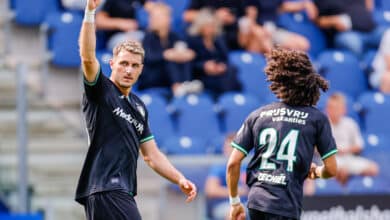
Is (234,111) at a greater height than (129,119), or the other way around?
(129,119)

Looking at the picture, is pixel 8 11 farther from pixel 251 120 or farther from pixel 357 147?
pixel 251 120

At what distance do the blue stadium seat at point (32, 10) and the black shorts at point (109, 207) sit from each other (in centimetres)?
626

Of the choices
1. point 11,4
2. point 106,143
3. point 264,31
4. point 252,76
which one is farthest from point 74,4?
point 106,143

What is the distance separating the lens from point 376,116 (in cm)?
1257

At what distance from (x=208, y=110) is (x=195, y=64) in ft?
2.72

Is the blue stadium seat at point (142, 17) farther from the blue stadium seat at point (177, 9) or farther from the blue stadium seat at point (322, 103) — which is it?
the blue stadium seat at point (322, 103)

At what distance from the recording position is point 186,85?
1196cm

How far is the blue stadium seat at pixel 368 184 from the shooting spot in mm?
10473

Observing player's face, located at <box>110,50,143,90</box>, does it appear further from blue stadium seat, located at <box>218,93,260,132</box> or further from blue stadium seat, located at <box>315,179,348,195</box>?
blue stadium seat, located at <box>218,93,260,132</box>

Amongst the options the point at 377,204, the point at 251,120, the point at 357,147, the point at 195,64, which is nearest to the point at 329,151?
the point at 251,120

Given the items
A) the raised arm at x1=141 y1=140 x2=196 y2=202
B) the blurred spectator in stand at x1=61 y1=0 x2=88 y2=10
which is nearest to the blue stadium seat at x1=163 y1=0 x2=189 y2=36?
the blurred spectator in stand at x1=61 y1=0 x2=88 y2=10

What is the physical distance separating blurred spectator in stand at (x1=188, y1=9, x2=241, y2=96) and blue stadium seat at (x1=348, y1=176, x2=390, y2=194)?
2.24m

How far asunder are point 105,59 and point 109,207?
554 centimetres

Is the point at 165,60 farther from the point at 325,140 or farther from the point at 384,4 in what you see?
the point at 325,140
